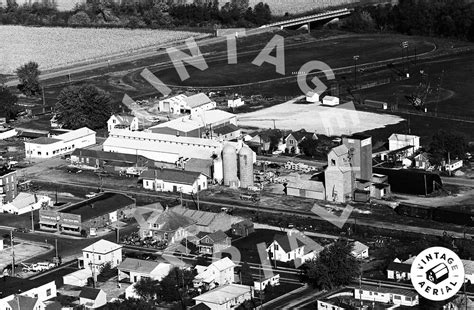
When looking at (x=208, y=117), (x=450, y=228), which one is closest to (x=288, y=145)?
(x=208, y=117)

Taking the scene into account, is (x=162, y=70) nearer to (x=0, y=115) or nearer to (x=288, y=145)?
(x=0, y=115)

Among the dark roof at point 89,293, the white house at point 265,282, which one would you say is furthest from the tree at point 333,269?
the dark roof at point 89,293

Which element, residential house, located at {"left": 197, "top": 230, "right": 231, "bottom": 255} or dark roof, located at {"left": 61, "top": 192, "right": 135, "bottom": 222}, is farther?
dark roof, located at {"left": 61, "top": 192, "right": 135, "bottom": 222}

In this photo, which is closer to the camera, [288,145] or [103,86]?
[288,145]

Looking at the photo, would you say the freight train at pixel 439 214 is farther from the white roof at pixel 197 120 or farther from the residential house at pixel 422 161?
the white roof at pixel 197 120

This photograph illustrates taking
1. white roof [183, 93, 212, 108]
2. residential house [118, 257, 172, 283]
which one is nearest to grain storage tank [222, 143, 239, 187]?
residential house [118, 257, 172, 283]

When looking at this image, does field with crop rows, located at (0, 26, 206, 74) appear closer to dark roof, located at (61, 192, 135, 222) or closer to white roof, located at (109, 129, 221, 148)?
white roof, located at (109, 129, 221, 148)
